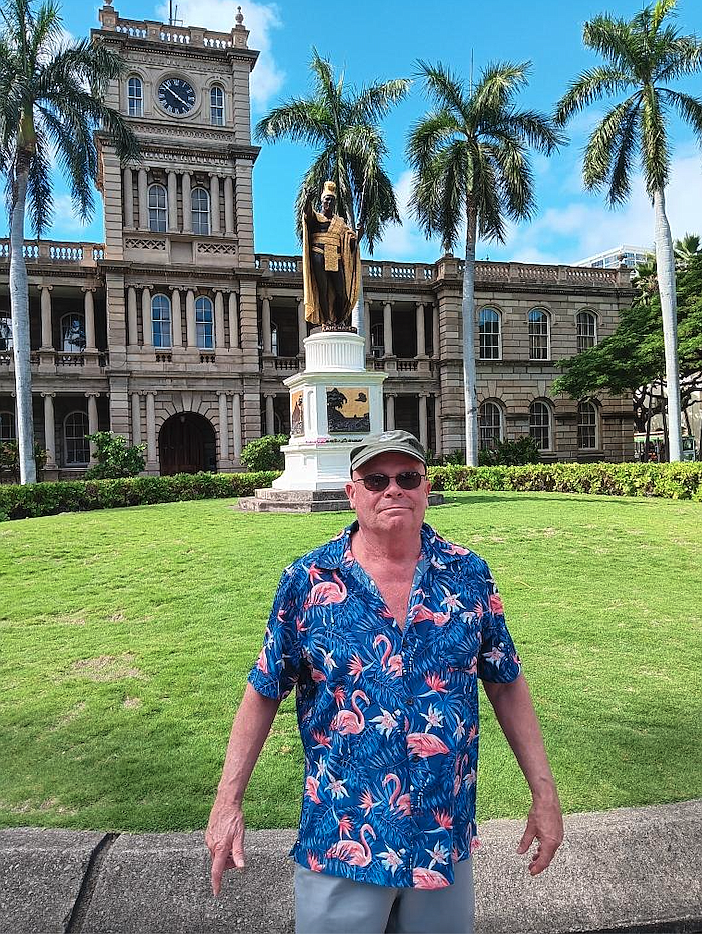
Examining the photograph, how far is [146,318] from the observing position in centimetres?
2930

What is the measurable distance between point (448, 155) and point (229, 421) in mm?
13763

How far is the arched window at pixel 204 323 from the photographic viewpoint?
30.3 meters

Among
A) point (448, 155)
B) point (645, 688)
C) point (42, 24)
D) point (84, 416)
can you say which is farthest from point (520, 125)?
point (645, 688)

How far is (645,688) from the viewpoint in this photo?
15.9 ft

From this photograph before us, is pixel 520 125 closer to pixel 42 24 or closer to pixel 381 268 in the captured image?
pixel 381 268

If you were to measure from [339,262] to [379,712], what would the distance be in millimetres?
14657

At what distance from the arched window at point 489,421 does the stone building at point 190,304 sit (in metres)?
0.11

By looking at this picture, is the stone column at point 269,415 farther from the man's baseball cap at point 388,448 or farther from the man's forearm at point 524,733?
the man's forearm at point 524,733

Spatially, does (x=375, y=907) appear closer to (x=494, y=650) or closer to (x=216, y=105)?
(x=494, y=650)

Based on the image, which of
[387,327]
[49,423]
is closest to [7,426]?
[49,423]

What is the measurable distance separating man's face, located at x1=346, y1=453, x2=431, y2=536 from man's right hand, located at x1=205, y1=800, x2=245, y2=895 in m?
0.93

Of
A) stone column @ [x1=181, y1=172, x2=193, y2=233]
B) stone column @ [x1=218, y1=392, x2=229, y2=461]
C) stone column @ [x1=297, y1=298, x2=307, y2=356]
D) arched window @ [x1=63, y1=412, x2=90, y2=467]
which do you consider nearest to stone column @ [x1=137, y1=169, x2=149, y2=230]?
stone column @ [x1=181, y1=172, x2=193, y2=233]

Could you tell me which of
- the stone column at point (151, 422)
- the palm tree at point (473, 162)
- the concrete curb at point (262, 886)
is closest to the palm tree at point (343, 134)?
the palm tree at point (473, 162)

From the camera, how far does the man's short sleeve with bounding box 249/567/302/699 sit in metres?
2.06
